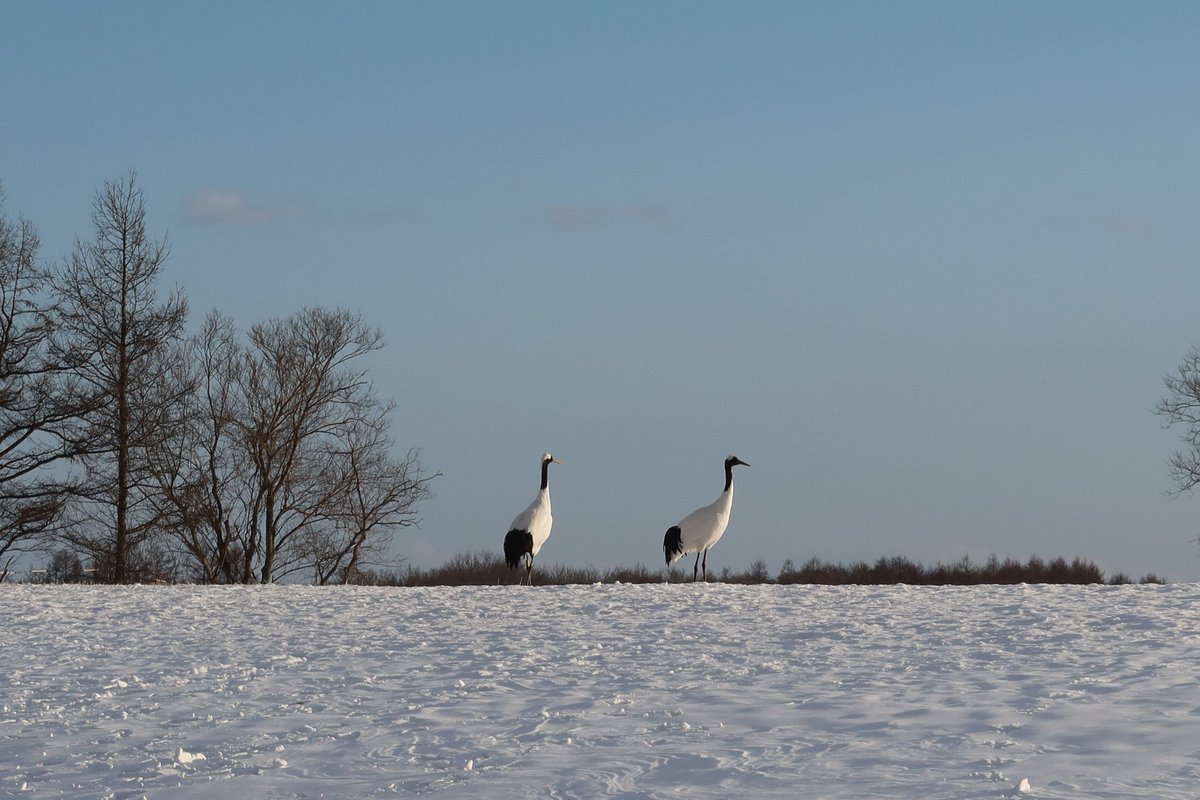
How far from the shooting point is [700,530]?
81.1 feet

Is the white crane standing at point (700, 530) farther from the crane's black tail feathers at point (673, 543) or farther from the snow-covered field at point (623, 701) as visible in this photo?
the snow-covered field at point (623, 701)

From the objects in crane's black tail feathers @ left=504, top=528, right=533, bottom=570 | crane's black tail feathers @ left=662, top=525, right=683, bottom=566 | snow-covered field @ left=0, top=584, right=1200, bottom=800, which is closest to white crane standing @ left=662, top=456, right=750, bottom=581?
crane's black tail feathers @ left=662, top=525, right=683, bottom=566

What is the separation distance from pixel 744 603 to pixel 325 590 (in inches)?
291

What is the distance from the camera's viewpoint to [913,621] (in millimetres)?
15219

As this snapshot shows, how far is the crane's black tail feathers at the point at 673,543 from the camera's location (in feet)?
82.0

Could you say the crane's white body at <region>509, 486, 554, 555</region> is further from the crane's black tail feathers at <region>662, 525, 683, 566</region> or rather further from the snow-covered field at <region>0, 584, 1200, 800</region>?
the snow-covered field at <region>0, 584, 1200, 800</region>

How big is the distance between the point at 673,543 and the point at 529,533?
2.95 m

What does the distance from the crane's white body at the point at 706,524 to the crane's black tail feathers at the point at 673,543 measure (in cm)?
5

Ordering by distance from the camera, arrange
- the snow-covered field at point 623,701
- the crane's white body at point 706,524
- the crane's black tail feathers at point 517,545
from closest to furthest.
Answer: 1. the snow-covered field at point 623,701
2. the crane's black tail feathers at point 517,545
3. the crane's white body at point 706,524

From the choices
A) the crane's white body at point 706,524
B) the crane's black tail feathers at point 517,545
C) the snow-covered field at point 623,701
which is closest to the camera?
the snow-covered field at point 623,701

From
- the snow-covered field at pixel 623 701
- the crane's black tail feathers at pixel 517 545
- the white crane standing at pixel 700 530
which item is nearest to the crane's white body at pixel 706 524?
the white crane standing at pixel 700 530

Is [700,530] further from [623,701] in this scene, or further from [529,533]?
[623,701]

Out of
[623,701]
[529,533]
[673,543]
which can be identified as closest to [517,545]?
[529,533]

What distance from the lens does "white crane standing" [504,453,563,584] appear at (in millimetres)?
23844
